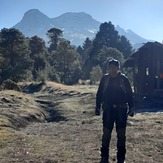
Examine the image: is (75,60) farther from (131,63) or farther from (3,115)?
(3,115)

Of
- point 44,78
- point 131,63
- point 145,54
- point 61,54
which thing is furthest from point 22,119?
point 61,54

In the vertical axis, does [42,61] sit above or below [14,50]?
below

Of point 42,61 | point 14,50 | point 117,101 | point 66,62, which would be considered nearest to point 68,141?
point 117,101

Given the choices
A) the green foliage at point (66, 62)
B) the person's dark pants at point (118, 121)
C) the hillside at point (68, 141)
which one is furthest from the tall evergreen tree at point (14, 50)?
the person's dark pants at point (118, 121)

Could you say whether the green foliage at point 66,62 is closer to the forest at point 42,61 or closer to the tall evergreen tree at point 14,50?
the forest at point 42,61

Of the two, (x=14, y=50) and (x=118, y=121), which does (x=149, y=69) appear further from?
(x=14, y=50)

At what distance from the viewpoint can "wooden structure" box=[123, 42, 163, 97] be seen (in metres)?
30.2

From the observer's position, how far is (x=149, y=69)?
104 feet

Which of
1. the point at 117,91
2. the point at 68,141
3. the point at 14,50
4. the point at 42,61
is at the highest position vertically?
the point at 14,50

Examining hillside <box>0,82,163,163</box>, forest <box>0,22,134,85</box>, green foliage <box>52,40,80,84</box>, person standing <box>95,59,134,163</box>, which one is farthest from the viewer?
green foliage <box>52,40,80,84</box>

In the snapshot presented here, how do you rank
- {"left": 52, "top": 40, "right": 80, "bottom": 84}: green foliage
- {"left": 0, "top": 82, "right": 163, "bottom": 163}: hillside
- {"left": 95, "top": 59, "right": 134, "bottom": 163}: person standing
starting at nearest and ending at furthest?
{"left": 95, "top": 59, "right": 134, "bottom": 163}: person standing → {"left": 0, "top": 82, "right": 163, "bottom": 163}: hillside → {"left": 52, "top": 40, "right": 80, "bottom": 84}: green foliage

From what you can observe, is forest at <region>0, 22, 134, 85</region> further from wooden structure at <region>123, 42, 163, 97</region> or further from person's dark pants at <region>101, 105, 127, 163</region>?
person's dark pants at <region>101, 105, 127, 163</region>

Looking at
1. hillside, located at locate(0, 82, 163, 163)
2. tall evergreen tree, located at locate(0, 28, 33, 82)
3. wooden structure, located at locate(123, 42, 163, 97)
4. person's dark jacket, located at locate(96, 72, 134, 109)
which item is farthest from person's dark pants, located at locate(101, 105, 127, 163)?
tall evergreen tree, located at locate(0, 28, 33, 82)

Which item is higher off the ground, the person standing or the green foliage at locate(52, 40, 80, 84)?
the green foliage at locate(52, 40, 80, 84)
